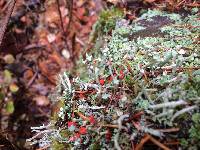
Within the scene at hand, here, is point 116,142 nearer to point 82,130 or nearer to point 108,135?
point 108,135

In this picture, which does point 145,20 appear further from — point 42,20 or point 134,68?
point 42,20

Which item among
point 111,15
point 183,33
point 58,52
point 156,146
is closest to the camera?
point 156,146

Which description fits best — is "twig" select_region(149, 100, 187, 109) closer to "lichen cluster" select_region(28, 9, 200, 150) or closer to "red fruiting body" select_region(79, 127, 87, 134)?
"lichen cluster" select_region(28, 9, 200, 150)

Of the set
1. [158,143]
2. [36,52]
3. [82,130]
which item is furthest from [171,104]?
[36,52]

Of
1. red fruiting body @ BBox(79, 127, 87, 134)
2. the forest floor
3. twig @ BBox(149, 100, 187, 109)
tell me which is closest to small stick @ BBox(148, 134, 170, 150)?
twig @ BBox(149, 100, 187, 109)

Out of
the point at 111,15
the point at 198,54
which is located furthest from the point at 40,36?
the point at 198,54

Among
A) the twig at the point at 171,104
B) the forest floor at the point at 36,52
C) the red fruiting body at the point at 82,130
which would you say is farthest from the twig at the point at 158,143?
the forest floor at the point at 36,52
